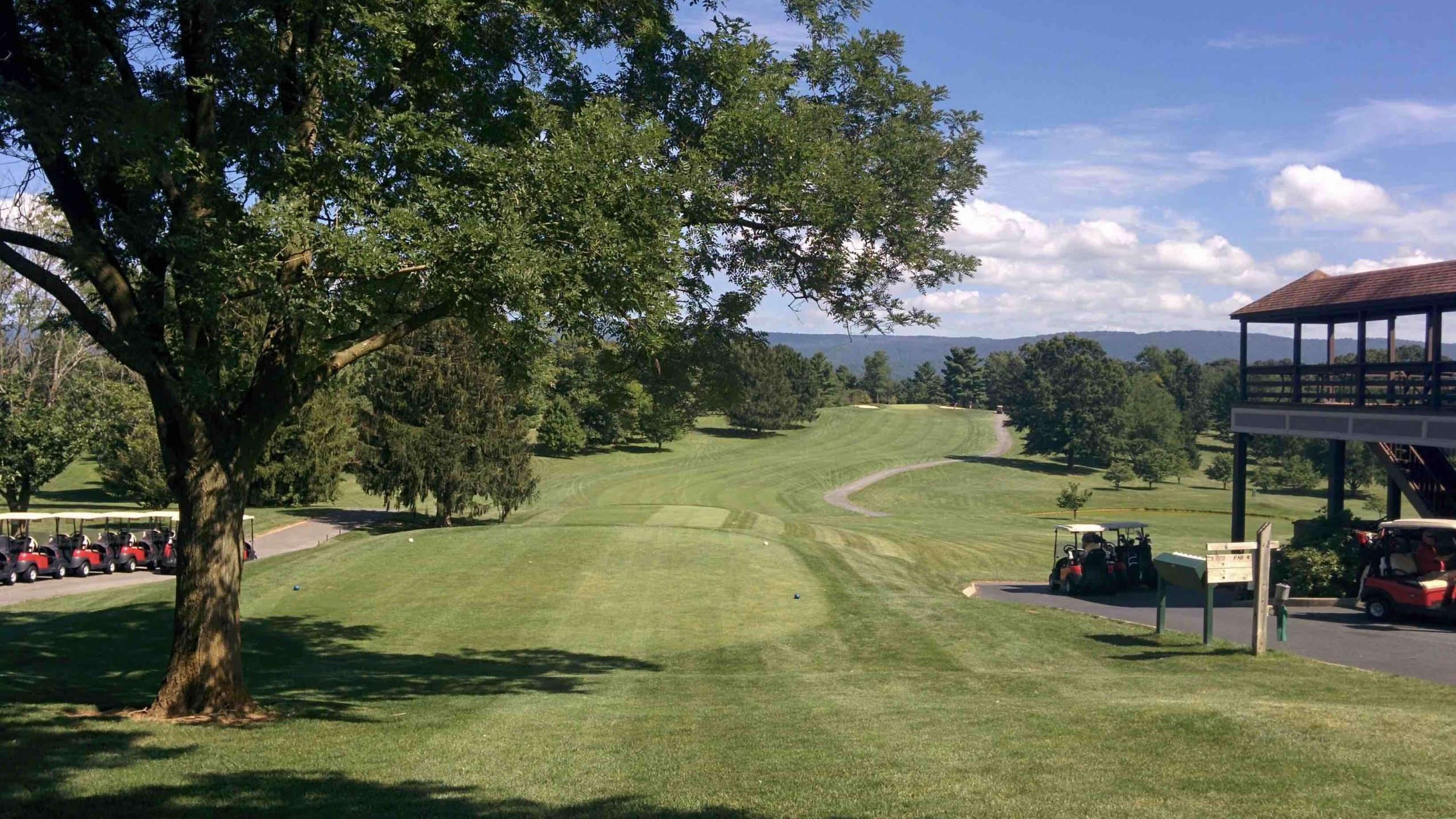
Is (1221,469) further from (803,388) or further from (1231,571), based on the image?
(1231,571)

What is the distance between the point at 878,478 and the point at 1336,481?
58847 millimetres

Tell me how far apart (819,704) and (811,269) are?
5454 mm

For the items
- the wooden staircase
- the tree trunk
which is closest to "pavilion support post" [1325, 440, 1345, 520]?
the wooden staircase

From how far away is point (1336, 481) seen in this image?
78.1 feet

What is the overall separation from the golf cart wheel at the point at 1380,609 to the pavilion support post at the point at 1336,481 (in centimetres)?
476

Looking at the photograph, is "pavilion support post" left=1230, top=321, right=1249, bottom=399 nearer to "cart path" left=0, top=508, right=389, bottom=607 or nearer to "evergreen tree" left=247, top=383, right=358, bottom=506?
"cart path" left=0, top=508, right=389, bottom=607

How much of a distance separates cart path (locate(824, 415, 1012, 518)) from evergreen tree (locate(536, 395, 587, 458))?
65.1ft

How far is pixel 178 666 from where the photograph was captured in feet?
34.8

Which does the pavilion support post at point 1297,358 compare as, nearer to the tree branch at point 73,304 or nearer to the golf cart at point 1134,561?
the golf cart at point 1134,561

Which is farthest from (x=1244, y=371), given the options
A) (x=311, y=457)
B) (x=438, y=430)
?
(x=311, y=457)

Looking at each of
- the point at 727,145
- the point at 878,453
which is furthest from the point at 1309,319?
the point at 878,453

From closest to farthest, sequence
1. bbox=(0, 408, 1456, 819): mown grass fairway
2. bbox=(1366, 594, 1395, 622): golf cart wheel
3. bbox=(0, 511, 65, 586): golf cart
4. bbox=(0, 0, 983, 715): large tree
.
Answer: bbox=(0, 408, 1456, 819): mown grass fairway → bbox=(0, 0, 983, 715): large tree → bbox=(1366, 594, 1395, 622): golf cart wheel → bbox=(0, 511, 65, 586): golf cart

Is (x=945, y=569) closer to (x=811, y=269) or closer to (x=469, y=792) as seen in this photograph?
(x=811, y=269)

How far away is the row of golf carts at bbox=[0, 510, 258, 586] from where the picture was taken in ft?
93.5
